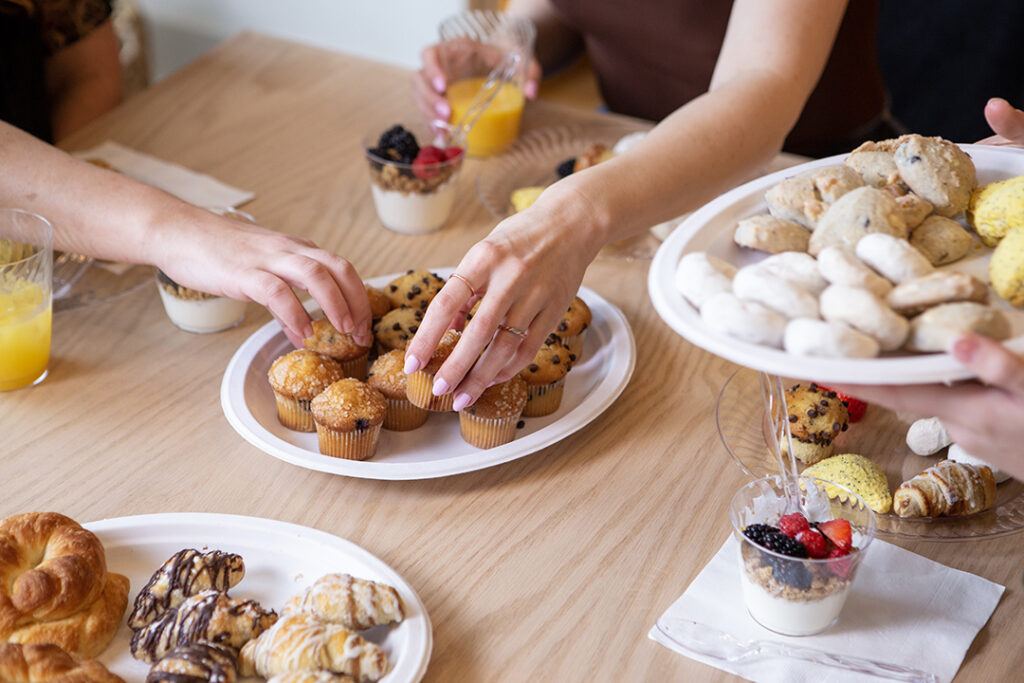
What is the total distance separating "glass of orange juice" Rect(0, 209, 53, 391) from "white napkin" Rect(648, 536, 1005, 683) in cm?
86

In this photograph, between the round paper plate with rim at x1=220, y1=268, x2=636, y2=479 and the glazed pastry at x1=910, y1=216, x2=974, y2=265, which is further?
the round paper plate with rim at x1=220, y1=268, x2=636, y2=479

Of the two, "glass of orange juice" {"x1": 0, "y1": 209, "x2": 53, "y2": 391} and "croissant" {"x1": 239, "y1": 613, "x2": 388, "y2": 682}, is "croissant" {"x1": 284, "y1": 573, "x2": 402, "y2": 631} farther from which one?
"glass of orange juice" {"x1": 0, "y1": 209, "x2": 53, "y2": 391}

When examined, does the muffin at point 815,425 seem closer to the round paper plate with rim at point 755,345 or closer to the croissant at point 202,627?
the round paper plate with rim at point 755,345

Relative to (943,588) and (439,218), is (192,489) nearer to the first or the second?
(439,218)

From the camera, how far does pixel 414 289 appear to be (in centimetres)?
147

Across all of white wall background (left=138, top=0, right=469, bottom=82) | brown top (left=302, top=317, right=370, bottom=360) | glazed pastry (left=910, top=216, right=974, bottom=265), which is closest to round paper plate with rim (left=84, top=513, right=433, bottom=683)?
brown top (left=302, top=317, right=370, bottom=360)

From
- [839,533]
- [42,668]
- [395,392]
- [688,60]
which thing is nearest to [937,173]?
[839,533]

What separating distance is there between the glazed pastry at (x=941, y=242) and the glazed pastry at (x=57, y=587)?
2.82 ft

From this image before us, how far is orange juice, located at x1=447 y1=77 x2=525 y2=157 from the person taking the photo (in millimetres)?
1982

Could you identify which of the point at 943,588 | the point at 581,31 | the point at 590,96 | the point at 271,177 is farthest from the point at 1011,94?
the point at 943,588

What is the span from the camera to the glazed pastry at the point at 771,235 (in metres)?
1.07

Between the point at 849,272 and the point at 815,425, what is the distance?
385 millimetres

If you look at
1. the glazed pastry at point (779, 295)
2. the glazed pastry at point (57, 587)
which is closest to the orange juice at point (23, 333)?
the glazed pastry at point (57, 587)

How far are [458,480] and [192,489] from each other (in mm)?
308
